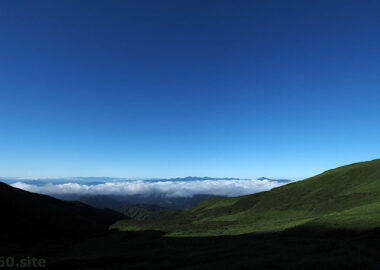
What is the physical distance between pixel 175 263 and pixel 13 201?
→ 16419cm

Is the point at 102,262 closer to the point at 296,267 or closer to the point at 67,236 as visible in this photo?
the point at 296,267

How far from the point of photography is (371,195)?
309ft

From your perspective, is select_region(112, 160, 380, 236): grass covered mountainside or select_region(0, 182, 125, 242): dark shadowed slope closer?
select_region(112, 160, 380, 236): grass covered mountainside

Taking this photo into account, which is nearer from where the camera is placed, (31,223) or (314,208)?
(314,208)

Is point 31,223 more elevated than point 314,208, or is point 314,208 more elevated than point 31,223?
point 314,208

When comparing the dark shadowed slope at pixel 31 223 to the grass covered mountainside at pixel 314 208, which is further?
the dark shadowed slope at pixel 31 223

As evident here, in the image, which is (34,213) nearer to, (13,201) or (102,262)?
(13,201)

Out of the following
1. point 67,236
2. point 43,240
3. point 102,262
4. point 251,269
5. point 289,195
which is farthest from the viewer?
point 289,195

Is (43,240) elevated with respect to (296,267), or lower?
lower

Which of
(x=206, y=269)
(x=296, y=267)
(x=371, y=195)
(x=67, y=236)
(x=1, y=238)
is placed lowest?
(x=67, y=236)

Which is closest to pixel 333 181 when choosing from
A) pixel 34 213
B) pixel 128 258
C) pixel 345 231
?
pixel 345 231

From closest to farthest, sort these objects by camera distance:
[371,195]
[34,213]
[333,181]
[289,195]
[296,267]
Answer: [296,267] < [371,195] < [34,213] < [333,181] < [289,195]

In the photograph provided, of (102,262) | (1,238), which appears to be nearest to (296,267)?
(102,262)

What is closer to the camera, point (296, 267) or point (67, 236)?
point (296, 267)
